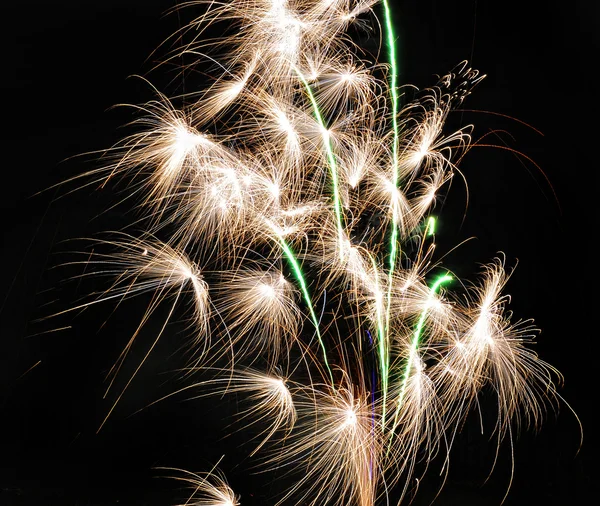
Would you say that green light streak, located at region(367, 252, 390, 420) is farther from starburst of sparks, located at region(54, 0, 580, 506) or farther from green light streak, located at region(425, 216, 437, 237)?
green light streak, located at region(425, 216, 437, 237)

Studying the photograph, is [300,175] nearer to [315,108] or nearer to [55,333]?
[315,108]

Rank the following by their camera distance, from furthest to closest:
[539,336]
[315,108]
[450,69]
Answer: [539,336], [450,69], [315,108]

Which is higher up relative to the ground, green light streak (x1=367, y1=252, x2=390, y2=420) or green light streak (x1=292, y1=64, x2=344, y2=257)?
green light streak (x1=292, y1=64, x2=344, y2=257)

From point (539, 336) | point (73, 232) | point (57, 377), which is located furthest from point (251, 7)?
point (539, 336)

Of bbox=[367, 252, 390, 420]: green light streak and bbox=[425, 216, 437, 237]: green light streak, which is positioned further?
bbox=[425, 216, 437, 237]: green light streak

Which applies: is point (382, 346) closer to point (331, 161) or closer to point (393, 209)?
point (393, 209)

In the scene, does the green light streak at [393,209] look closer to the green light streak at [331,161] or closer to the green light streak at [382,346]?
the green light streak at [382,346]

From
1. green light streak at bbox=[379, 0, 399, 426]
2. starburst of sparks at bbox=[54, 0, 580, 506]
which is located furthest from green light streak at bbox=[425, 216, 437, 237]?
green light streak at bbox=[379, 0, 399, 426]

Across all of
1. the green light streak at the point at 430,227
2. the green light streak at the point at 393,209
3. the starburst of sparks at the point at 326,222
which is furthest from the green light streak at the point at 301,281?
the green light streak at the point at 430,227
